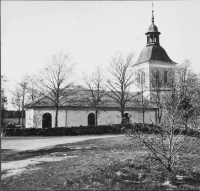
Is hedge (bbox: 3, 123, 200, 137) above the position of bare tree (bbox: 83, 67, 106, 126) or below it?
below

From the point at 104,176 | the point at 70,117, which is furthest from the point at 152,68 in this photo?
the point at 104,176

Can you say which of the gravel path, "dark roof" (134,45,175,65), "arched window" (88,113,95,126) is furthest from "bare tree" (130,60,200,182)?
"arched window" (88,113,95,126)

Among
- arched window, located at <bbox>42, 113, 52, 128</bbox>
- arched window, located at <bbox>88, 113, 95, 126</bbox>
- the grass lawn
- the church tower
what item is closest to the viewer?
the grass lawn

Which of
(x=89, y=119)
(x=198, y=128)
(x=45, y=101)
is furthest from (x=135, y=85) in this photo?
(x=198, y=128)

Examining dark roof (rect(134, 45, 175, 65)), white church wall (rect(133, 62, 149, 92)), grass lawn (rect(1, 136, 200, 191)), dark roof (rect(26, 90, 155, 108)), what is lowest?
grass lawn (rect(1, 136, 200, 191))

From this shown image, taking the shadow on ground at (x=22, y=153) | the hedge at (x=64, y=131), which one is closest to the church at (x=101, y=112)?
the hedge at (x=64, y=131)

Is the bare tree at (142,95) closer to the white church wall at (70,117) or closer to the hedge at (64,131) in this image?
the white church wall at (70,117)

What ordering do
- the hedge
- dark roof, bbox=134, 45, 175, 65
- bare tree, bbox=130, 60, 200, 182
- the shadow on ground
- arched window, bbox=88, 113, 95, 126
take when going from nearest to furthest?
bare tree, bbox=130, 60, 200, 182 → the shadow on ground → the hedge → dark roof, bbox=134, 45, 175, 65 → arched window, bbox=88, 113, 95, 126

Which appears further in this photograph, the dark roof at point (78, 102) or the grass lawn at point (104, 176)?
the dark roof at point (78, 102)

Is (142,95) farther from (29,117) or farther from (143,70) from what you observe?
(29,117)

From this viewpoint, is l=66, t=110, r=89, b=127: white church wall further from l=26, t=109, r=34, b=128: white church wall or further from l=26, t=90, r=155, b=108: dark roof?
l=26, t=109, r=34, b=128: white church wall

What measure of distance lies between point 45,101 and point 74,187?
26897 millimetres

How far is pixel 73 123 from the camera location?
3347 cm

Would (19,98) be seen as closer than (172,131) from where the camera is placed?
No
